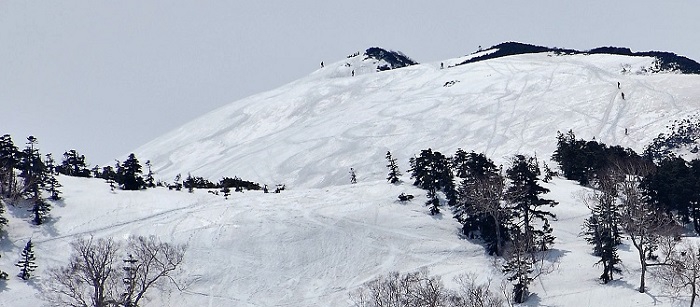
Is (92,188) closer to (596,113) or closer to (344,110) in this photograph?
(344,110)

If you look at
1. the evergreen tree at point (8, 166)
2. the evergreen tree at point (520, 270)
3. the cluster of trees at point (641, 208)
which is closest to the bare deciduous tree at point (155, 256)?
the evergreen tree at point (8, 166)

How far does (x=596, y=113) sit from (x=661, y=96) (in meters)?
13.7

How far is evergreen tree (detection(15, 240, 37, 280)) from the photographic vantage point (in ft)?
150

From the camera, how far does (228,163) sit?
370 feet

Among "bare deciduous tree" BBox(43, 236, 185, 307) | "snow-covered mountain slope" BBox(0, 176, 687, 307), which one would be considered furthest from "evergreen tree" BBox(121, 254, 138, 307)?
"snow-covered mountain slope" BBox(0, 176, 687, 307)

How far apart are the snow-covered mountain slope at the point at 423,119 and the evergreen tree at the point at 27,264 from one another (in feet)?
170

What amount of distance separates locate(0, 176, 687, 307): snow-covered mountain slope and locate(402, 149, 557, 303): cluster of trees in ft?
4.25

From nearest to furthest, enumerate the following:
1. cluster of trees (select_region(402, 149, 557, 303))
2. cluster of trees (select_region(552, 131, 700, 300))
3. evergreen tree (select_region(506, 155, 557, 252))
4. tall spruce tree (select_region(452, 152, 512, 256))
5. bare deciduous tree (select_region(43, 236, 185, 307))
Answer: bare deciduous tree (select_region(43, 236, 185, 307))
cluster of trees (select_region(552, 131, 700, 300))
cluster of trees (select_region(402, 149, 557, 303))
tall spruce tree (select_region(452, 152, 512, 256))
evergreen tree (select_region(506, 155, 557, 252))

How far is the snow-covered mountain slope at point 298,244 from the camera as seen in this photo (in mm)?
44625

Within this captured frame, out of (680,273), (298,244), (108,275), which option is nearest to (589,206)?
(680,273)

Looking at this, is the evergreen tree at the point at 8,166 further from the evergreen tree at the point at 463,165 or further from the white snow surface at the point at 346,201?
the evergreen tree at the point at 463,165

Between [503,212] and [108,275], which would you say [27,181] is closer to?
[108,275]

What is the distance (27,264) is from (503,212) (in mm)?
38518

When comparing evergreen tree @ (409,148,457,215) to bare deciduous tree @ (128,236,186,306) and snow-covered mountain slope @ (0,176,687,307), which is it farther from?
bare deciduous tree @ (128,236,186,306)
